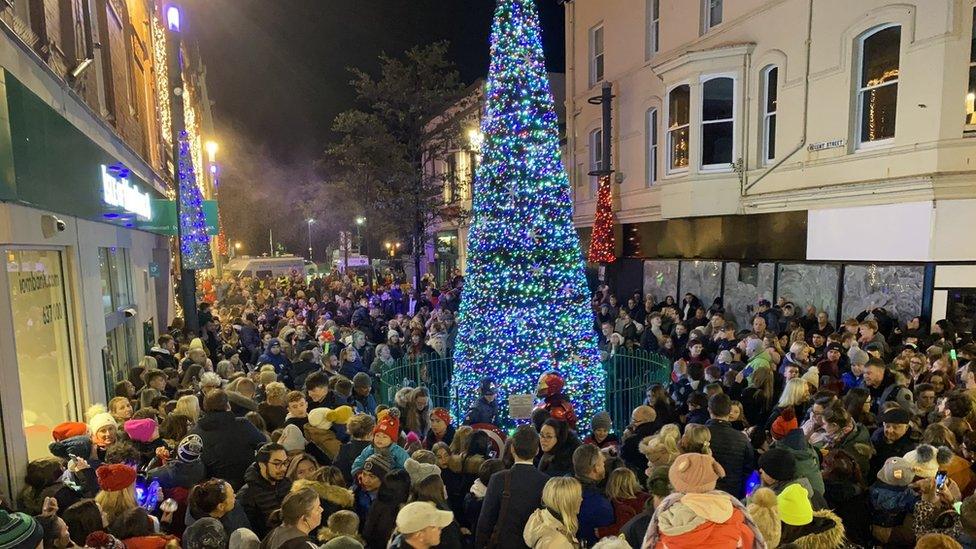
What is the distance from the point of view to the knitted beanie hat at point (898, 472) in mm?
3861

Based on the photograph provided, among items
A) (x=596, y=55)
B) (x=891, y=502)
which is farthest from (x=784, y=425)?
(x=596, y=55)

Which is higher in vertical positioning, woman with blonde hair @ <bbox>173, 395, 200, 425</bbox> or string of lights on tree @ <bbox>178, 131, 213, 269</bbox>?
string of lights on tree @ <bbox>178, 131, 213, 269</bbox>

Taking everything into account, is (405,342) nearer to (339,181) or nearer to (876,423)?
(876,423)

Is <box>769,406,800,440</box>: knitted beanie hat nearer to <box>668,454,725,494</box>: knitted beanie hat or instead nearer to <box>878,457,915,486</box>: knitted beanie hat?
<box>878,457,915,486</box>: knitted beanie hat

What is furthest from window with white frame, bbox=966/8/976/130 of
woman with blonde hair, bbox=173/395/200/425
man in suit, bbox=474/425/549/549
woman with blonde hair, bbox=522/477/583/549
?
woman with blonde hair, bbox=173/395/200/425

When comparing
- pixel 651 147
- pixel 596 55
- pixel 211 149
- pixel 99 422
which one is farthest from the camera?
pixel 211 149

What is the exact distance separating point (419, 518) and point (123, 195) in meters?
7.91

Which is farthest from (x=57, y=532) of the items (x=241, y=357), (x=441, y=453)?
(x=241, y=357)

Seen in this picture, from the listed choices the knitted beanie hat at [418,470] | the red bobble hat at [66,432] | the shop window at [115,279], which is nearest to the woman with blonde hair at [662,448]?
the knitted beanie hat at [418,470]

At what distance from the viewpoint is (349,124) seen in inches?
820

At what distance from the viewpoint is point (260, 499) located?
3857 mm

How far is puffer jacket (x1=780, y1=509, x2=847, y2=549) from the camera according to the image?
10.2 feet

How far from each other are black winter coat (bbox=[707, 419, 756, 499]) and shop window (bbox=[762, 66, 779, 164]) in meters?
9.99

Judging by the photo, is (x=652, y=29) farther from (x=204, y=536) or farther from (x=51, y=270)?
(x=204, y=536)
